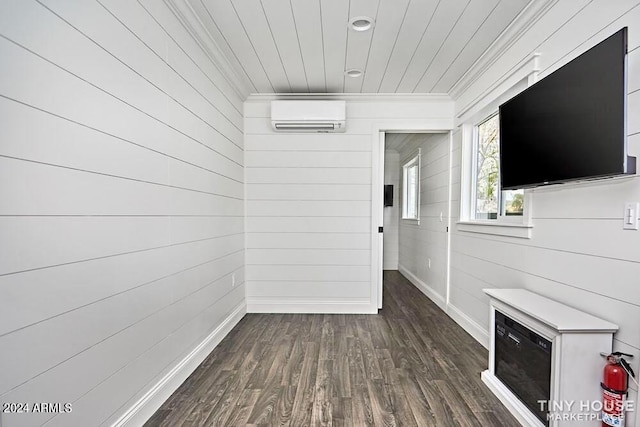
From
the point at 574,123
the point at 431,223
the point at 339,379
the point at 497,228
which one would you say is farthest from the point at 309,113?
the point at 339,379

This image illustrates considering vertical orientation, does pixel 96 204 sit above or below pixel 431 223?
above

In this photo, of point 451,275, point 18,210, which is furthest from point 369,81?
point 18,210

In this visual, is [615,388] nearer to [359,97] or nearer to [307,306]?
[307,306]

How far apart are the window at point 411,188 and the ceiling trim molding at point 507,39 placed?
2305mm

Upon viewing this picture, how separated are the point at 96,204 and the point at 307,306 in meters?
2.94

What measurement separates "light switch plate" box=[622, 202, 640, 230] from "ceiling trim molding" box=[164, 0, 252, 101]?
2.68m

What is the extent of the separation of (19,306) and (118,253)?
20.9 inches

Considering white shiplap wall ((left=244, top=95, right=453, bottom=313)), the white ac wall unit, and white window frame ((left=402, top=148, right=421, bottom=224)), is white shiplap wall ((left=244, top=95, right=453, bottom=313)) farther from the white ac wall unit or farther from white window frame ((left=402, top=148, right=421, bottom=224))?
white window frame ((left=402, top=148, right=421, bottom=224))

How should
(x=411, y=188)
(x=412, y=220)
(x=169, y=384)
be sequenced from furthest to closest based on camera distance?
(x=411, y=188) → (x=412, y=220) → (x=169, y=384)

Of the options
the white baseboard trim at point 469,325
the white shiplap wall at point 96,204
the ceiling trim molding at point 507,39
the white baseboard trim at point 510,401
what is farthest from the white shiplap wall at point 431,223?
the white shiplap wall at point 96,204

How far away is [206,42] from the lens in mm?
2623

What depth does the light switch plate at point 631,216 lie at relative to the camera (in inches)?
59.0

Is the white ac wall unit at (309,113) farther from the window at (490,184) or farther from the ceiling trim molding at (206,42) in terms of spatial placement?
the window at (490,184)

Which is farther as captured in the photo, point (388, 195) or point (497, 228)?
point (388, 195)
